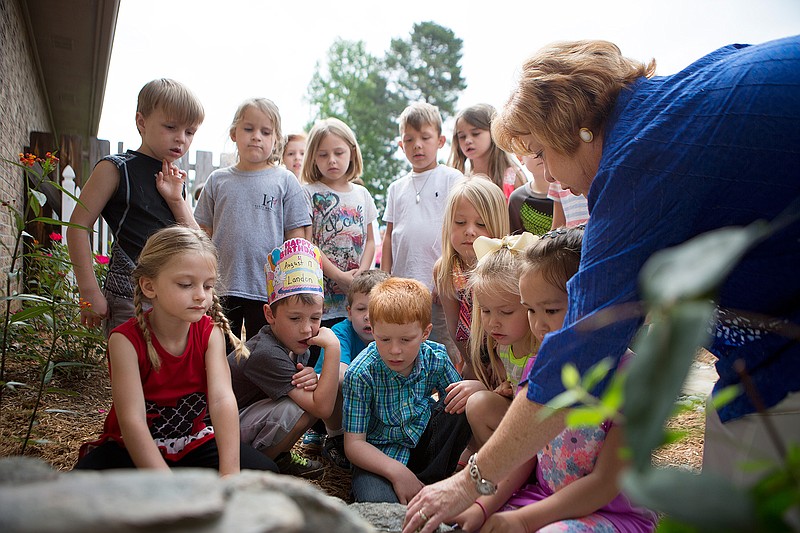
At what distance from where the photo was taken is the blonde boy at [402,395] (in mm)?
2639

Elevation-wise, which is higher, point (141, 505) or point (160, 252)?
point (141, 505)

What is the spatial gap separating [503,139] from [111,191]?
6.15 ft

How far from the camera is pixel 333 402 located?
2832mm

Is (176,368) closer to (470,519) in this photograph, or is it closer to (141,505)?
(470,519)

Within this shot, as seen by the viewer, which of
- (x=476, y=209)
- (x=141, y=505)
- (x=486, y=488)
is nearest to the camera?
(x=141, y=505)

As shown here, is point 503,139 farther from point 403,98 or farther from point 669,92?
point 403,98

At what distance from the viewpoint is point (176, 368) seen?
2285 millimetres

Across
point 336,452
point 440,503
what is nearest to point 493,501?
point 440,503

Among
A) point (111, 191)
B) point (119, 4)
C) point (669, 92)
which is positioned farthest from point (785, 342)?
point (119, 4)

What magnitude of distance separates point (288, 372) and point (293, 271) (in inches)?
17.9

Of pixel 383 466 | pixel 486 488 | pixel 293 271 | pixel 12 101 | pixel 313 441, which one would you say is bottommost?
pixel 313 441

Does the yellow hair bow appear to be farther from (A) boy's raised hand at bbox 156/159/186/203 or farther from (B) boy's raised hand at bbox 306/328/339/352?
(A) boy's raised hand at bbox 156/159/186/203

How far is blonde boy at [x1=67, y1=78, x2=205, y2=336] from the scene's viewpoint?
287cm

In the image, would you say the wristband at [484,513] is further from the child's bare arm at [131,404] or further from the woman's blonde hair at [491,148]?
the woman's blonde hair at [491,148]
